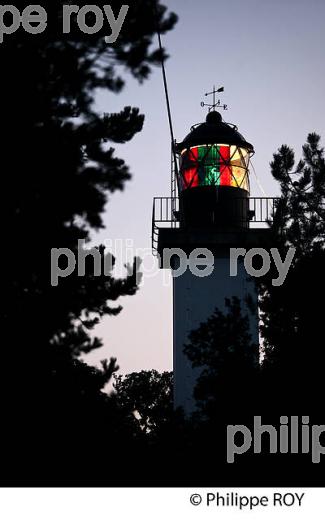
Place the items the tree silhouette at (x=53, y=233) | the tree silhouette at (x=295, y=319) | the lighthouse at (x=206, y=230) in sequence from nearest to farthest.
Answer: the tree silhouette at (x=53, y=233) → the tree silhouette at (x=295, y=319) → the lighthouse at (x=206, y=230)

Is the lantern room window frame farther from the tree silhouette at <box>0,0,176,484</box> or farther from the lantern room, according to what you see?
the tree silhouette at <box>0,0,176,484</box>

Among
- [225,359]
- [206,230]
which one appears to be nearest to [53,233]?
[225,359]

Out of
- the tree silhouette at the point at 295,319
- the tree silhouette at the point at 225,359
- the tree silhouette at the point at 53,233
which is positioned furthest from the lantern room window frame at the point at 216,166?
the tree silhouette at the point at 53,233

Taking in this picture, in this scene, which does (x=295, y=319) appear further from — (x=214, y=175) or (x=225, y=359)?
(x=214, y=175)

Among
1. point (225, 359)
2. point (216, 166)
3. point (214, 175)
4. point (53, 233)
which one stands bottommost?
point (225, 359)

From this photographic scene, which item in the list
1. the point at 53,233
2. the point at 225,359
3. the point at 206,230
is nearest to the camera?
the point at 53,233

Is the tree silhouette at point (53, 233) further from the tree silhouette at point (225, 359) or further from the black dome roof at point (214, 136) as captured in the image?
the black dome roof at point (214, 136)

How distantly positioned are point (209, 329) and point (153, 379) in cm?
4148

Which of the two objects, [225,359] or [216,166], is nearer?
[225,359]

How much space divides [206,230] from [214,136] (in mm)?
2588

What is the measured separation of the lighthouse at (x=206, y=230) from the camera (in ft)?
54.3

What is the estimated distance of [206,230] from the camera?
16.8 metres
